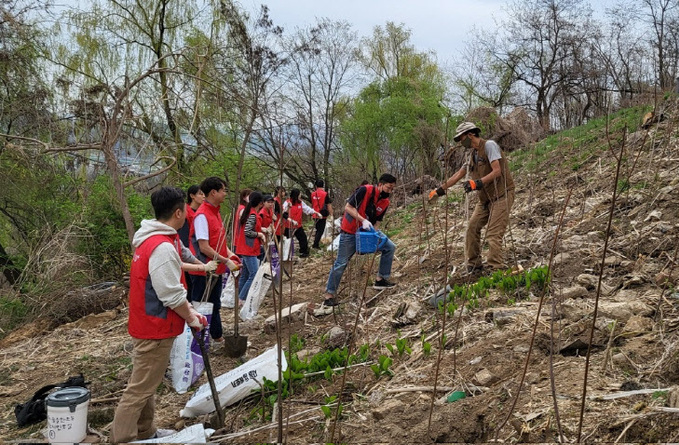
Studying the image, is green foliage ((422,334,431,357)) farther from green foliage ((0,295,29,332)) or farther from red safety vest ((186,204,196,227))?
green foliage ((0,295,29,332))

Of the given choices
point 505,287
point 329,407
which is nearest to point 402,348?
point 329,407

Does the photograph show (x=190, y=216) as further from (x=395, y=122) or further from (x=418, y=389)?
(x=395, y=122)

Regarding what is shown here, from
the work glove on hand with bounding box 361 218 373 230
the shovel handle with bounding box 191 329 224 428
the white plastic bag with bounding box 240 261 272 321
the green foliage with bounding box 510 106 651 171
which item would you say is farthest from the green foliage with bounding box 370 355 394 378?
the green foliage with bounding box 510 106 651 171

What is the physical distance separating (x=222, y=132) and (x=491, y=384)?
13659 mm

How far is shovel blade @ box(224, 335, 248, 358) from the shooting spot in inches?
222

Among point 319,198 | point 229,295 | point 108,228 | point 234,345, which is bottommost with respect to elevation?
point 234,345

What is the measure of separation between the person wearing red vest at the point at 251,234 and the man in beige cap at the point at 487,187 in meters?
2.52

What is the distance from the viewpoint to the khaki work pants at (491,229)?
5961 millimetres

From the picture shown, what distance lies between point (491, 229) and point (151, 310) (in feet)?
13.2

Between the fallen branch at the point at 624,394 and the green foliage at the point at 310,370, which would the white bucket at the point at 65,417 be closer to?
the green foliage at the point at 310,370

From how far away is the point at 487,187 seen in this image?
19.6ft

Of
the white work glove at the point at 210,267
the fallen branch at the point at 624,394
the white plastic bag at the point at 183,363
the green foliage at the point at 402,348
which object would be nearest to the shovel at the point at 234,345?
the white plastic bag at the point at 183,363

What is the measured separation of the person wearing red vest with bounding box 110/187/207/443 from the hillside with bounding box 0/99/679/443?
62 cm

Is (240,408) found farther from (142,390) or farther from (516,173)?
(516,173)
